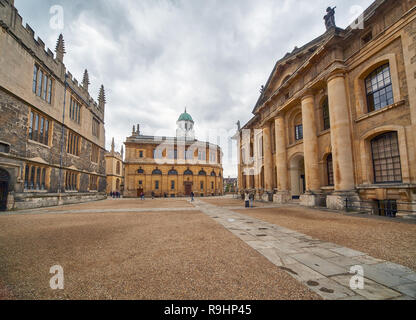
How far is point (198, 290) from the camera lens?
9.10ft

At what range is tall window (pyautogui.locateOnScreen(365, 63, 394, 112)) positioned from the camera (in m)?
11.2

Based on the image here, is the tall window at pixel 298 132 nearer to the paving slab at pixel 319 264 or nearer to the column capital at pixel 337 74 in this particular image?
the column capital at pixel 337 74

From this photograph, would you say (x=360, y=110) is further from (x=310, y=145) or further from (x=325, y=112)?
(x=310, y=145)

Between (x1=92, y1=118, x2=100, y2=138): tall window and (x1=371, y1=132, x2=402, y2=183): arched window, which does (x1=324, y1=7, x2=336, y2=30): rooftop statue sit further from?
(x1=92, y1=118, x2=100, y2=138): tall window

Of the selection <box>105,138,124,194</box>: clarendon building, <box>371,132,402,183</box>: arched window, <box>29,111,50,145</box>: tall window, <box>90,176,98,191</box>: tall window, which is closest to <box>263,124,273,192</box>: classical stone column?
<box>371,132,402,183</box>: arched window

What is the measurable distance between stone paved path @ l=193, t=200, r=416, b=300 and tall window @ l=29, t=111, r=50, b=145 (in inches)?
746

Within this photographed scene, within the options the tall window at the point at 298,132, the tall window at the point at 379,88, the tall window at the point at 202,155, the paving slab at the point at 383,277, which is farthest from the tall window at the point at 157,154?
the paving slab at the point at 383,277

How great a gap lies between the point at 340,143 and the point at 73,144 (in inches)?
1039

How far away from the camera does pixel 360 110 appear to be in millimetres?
12648

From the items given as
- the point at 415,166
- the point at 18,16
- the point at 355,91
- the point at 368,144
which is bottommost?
the point at 415,166

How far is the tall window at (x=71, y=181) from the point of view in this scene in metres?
20.3

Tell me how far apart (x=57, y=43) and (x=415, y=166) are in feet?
102
